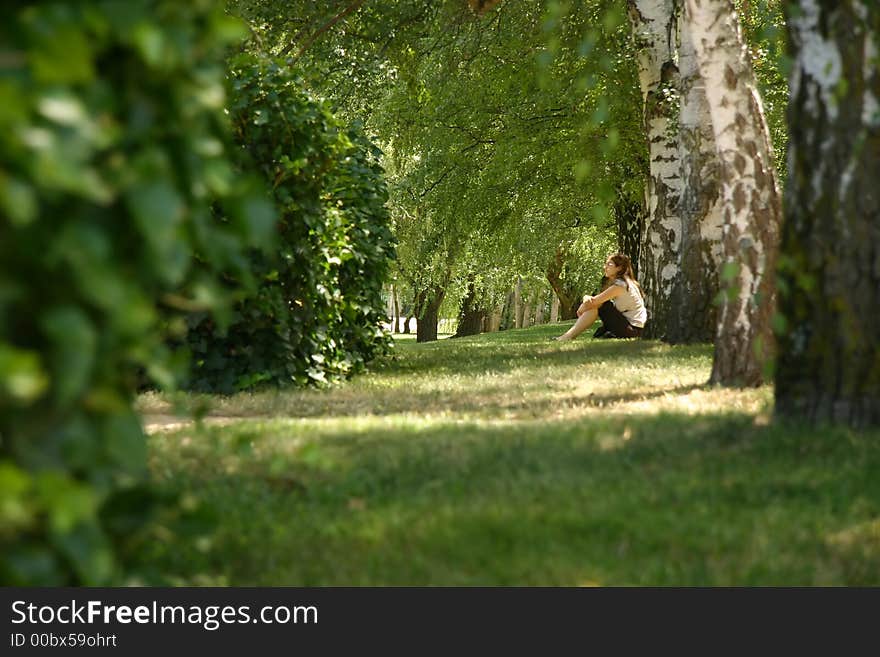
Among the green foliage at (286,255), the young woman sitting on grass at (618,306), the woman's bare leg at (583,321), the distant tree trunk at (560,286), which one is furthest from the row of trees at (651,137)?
the distant tree trunk at (560,286)

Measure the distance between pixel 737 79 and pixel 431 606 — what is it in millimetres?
7372

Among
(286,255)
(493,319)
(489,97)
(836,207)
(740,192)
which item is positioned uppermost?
(489,97)

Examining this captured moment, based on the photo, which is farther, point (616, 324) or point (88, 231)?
point (616, 324)

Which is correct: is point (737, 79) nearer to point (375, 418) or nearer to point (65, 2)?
point (375, 418)

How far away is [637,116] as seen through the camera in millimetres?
18047

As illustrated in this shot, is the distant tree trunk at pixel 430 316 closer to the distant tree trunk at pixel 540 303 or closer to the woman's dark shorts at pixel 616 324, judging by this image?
the distant tree trunk at pixel 540 303

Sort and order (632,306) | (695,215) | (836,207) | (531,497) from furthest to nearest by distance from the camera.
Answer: (632,306) → (695,215) → (836,207) → (531,497)

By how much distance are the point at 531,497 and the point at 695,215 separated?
8.52 meters

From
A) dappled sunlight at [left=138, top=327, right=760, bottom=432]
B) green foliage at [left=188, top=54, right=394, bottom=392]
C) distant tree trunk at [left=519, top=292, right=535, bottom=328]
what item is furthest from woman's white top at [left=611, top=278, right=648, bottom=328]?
distant tree trunk at [left=519, top=292, right=535, bottom=328]

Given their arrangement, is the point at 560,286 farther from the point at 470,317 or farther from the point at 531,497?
the point at 531,497

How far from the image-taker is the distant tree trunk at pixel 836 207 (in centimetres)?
553

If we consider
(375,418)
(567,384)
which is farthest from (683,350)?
(375,418)

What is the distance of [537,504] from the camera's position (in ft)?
14.9

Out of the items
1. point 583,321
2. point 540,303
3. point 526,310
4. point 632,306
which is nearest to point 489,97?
point 583,321
